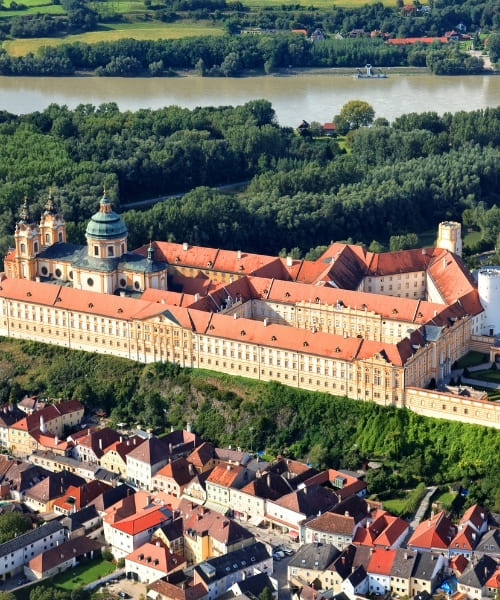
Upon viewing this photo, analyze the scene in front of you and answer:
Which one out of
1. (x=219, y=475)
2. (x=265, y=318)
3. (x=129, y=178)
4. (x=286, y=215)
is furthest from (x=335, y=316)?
(x=129, y=178)

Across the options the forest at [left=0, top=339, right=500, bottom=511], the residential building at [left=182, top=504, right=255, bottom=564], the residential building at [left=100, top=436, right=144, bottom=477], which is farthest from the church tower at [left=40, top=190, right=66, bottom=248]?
the residential building at [left=182, top=504, right=255, bottom=564]

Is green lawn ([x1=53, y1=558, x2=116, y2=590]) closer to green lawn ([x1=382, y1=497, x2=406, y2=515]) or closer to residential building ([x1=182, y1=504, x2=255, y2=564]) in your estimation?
residential building ([x1=182, y1=504, x2=255, y2=564])

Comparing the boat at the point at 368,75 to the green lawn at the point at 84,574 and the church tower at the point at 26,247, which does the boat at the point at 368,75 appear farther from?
the green lawn at the point at 84,574

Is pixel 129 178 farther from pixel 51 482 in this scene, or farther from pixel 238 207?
pixel 51 482

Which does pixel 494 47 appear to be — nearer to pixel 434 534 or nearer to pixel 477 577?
pixel 434 534

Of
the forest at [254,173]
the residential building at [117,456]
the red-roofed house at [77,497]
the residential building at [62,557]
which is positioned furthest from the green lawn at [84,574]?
the forest at [254,173]

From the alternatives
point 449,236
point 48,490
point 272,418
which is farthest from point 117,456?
point 449,236
